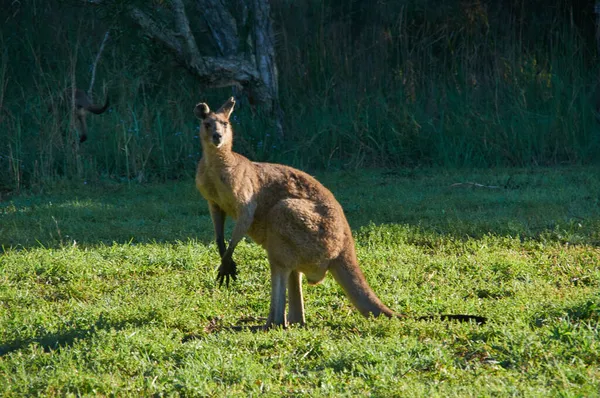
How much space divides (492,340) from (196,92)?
7640 millimetres

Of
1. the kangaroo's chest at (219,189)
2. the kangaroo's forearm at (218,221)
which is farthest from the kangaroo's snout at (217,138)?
the kangaroo's forearm at (218,221)

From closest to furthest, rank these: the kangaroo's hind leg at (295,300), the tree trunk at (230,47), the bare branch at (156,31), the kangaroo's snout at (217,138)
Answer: the kangaroo's hind leg at (295,300)
the kangaroo's snout at (217,138)
the bare branch at (156,31)
the tree trunk at (230,47)

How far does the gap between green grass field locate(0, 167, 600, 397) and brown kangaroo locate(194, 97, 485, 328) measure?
22 centimetres

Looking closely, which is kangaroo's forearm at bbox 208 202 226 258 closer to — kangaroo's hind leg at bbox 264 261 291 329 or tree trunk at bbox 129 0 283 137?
kangaroo's hind leg at bbox 264 261 291 329

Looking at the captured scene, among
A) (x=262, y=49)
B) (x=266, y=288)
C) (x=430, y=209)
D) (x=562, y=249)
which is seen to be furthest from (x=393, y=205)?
(x=262, y=49)

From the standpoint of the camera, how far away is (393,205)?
7949 millimetres

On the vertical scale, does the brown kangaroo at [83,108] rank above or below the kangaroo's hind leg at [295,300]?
above

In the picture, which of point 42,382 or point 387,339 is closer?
point 42,382

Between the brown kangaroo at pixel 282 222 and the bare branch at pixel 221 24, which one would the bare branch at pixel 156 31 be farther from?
the brown kangaroo at pixel 282 222

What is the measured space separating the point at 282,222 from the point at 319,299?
33.2 inches

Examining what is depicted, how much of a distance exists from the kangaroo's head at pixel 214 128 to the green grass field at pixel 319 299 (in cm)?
102

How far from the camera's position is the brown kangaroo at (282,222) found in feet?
15.2

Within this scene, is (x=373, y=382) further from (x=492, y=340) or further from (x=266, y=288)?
(x=266, y=288)

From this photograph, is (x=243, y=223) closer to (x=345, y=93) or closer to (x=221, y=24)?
(x=345, y=93)
